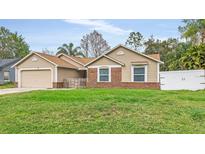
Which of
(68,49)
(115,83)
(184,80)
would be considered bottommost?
(115,83)

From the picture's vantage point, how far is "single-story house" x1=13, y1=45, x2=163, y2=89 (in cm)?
1812

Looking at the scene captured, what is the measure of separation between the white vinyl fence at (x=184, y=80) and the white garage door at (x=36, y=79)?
9.11 metres

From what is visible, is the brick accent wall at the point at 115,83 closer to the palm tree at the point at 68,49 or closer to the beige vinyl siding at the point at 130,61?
the beige vinyl siding at the point at 130,61

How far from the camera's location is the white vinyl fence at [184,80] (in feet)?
52.0

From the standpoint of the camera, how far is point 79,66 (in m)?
23.2

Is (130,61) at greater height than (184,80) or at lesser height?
greater

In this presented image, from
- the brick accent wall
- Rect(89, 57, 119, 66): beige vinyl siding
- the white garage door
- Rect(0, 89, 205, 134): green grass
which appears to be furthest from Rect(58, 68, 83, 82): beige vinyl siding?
Rect(0, 89, 205, 134): green grass

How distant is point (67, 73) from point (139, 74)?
6.64 meters

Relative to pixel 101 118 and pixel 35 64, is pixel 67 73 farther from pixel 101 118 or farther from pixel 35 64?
pixel 101 118

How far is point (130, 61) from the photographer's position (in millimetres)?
18578

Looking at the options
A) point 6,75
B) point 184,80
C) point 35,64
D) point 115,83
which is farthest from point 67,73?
point 184,80

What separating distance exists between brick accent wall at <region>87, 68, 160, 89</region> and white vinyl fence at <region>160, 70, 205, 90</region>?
1052 mm

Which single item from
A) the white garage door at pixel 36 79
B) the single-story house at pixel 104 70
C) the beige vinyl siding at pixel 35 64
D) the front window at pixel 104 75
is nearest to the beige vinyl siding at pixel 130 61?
the single-story house at pixel 104 70

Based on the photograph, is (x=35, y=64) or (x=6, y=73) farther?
(x=6, y=73)
